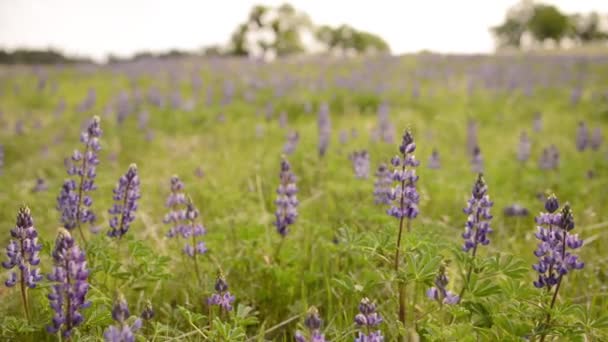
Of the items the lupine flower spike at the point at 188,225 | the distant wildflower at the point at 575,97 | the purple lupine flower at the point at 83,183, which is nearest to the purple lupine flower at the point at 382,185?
the lupine flower spike at the point at 188,225

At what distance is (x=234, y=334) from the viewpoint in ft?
5.51

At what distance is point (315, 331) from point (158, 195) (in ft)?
11.2

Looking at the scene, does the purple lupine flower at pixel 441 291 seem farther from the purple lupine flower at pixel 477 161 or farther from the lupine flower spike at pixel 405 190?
the purple lupine flower at pixel 477 161

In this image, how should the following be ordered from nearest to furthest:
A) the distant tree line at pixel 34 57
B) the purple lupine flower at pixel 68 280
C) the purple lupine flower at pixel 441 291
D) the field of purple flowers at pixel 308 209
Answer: the purple lupine flower at pixel 68 280
the purple lupine flower at pixel 441 291
the field of purple flowers at pixel 308 209
the distant tree line at pixel 34 57

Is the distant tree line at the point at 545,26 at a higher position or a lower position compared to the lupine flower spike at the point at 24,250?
higher

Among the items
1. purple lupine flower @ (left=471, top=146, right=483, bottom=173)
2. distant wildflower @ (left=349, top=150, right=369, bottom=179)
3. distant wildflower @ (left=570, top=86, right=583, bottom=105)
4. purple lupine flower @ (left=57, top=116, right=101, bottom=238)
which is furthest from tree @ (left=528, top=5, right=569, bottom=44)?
purple lupine flower @ (left=57, top=116, right=101, bottom=238)

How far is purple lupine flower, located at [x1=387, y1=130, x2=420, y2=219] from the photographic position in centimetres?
191

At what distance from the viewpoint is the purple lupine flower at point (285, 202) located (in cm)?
264

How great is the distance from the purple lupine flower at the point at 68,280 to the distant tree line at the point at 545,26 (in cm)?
6480

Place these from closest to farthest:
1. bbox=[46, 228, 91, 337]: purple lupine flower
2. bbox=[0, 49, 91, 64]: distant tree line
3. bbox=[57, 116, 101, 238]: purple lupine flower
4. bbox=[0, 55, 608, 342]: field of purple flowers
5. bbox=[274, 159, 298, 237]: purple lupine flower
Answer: bbox=[46, 228, 91, 337]: purple lupine flower < bbox=[0, 55, 608, 342]: field of purple flowers < bbox=[57, 116, 101, 238]: purple lupine flower < bbox=[274, 159, 298, 237]: purple lupine flower < bbox=[0, 49, 91, 64]: distant tree line

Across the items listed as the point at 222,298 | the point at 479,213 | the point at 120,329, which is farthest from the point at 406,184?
the point at 120,329

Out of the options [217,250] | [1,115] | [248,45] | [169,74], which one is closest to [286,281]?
[217,250]

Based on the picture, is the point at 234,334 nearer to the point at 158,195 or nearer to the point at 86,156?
the point at 86,156

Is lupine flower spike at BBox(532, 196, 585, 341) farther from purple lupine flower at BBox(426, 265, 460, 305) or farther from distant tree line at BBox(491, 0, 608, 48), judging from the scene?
distant tree line at BBox(491, 0, 608, 48)
